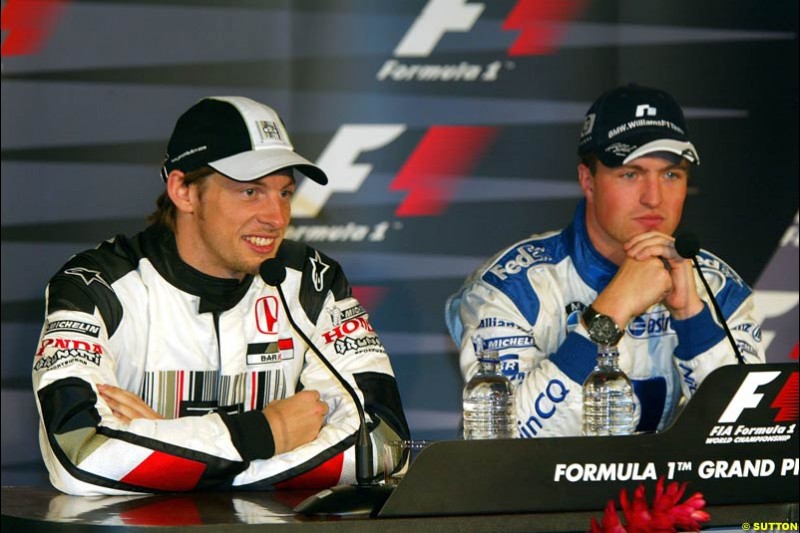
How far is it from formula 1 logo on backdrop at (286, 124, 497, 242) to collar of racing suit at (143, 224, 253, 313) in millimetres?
1051

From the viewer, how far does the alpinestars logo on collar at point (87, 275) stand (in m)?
2.80

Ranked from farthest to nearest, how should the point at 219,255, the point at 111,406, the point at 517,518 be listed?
the point at 219,255
the point at 111,406
the point at 517,518

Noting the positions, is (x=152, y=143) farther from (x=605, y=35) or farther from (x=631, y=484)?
(x=631, y=484)

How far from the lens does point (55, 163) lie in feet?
12.6

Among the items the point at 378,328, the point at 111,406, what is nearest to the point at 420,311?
the point at 378,328

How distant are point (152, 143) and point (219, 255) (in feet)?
3.66

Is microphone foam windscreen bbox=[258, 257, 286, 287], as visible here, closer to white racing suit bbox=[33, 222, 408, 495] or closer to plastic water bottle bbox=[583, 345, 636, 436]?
white racing suit bbox=[33, 222, 408, 495]

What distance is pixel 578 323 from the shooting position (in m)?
2.93

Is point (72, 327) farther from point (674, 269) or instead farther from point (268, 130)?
point (674, 269)

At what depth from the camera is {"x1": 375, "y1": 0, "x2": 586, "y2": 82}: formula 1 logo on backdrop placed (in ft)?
13.2

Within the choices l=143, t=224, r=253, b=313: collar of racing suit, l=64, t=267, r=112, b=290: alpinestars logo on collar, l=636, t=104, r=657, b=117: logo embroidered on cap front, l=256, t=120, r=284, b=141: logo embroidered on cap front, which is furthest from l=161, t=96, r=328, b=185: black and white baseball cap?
l=636, t=104, r=657, b=117: logo embroidered on cap front

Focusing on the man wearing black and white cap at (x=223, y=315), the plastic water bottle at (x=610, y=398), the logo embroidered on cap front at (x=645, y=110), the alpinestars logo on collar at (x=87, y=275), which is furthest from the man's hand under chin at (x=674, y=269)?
the alpinestars logo on collar at (x=87, y=275)

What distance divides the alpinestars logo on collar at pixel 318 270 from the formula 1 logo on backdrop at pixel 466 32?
1074 mm

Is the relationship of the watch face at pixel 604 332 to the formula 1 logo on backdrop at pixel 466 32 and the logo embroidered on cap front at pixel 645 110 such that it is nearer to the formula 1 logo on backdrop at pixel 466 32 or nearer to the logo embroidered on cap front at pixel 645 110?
the logo embroidered on cap front at pixel 645 110
